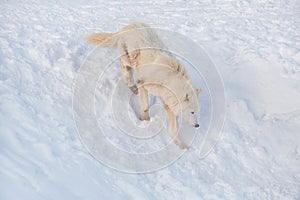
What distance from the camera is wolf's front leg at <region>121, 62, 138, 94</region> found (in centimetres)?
576

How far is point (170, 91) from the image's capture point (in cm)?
498

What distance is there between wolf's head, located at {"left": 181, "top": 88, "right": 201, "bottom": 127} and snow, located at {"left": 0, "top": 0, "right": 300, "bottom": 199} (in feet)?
2.09

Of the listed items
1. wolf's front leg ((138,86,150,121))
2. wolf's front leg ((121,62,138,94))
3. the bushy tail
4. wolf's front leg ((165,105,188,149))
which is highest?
the bushy tail

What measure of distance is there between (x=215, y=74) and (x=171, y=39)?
1342mm

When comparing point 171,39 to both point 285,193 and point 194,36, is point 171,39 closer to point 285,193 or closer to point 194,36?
point 194,36

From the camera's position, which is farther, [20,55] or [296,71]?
[296,71]

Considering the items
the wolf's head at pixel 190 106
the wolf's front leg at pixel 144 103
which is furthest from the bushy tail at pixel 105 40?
the wolf's head at pixel 190 106

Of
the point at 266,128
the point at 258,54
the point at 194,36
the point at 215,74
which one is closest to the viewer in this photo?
the point at 266,128

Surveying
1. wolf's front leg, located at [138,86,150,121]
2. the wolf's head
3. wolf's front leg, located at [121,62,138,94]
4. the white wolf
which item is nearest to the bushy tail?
the white wolf

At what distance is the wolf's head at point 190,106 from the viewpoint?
492 cm

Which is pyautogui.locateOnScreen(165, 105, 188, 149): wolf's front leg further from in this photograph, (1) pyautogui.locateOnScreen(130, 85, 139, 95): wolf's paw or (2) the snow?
(1) pyautogui.locateOnScreen(130, 85, 139, 95): wolf's paw

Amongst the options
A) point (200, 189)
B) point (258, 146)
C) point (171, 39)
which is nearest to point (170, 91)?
point (200, 189)

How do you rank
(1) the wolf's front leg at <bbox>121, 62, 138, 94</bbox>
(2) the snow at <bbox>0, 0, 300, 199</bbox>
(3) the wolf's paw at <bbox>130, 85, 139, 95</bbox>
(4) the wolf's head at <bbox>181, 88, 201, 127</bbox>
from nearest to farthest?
(2) the snow at <bbox>0, 0, 300, 199</bbox>
(4) the wolf's head at <bbox>181, 88, 201, 127</bbox>
(1) the wolf's front leg at <bbox>121, 62, 138, 94</bbox>
(3) the wolf's paw at <bbox>130, 85, 139, 95</bbox>

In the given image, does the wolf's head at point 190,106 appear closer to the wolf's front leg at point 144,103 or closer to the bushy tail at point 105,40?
the wolf's front leg at point 144,103
